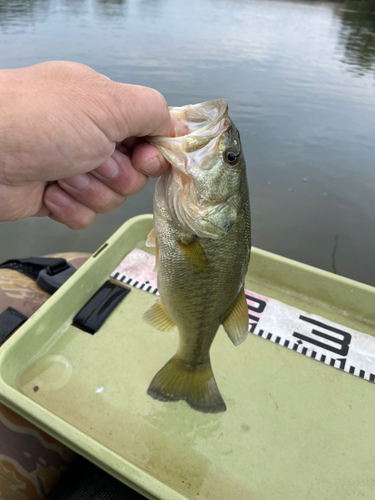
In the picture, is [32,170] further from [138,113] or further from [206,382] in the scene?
[206,382]

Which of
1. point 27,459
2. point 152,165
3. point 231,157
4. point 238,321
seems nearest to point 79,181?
point 152,165

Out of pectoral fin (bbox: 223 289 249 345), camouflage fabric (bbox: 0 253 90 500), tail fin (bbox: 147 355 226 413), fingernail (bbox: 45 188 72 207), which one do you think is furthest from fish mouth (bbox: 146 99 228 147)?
camouflage fabric (bbox: 0 253 90 500)

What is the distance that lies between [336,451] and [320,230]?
12.1 feet

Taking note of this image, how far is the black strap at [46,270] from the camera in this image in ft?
8.07

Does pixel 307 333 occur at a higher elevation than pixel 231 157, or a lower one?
lower

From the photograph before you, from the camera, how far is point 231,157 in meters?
1.33

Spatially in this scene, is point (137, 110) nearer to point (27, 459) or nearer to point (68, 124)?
point (68, 124)

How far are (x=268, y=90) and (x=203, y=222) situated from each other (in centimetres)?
958

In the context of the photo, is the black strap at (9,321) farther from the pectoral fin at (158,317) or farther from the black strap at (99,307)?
the pectoral fin at (158,317)

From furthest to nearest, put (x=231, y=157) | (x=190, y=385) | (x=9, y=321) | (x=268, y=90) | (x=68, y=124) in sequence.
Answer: (x=268, y=90) < (x=9, y=321) < (x=190, y=385) < (x=231, y=157) < (x=68, y=124)

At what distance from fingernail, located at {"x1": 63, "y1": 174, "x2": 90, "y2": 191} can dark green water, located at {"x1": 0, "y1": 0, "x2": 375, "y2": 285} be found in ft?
9.76

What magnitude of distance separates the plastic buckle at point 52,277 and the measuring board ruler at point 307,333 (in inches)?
15.4

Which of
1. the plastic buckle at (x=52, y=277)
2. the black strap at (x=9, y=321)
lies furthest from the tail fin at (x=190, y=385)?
the plastic buckle at (x=52, y=277)

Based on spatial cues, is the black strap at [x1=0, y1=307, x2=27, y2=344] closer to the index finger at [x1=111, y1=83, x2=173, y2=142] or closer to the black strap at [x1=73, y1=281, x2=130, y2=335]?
the black strap at [x1=73, y1=281, x2=130, y2=335]
